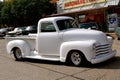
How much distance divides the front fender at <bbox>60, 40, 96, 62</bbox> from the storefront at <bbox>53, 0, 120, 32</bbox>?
56.3 feet

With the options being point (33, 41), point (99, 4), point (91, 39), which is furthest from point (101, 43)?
point (99, 4)

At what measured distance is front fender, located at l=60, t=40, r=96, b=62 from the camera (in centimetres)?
902

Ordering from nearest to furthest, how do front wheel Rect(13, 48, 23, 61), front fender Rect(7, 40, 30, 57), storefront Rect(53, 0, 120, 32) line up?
front fender Rect(7, 40, 30, 57) → front wheel Rect(13, 48, 23, 61) → storefront Rect(53, 0, 120, 32)

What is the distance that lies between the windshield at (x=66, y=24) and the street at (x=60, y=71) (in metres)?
1.48

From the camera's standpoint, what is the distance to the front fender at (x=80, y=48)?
9.02m

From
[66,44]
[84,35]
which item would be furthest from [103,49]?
[66,44]

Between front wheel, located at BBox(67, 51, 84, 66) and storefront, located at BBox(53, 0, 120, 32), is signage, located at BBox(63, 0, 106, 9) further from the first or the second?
front wheel, located at BBox(67, 51, 84, 66)

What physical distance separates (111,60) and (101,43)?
3.96ft

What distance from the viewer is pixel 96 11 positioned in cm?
2994

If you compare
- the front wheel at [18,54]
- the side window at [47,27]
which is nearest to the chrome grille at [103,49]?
the side window at [47,27]

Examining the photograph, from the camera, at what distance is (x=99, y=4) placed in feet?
94.8

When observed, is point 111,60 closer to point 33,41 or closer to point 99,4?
point 33,41

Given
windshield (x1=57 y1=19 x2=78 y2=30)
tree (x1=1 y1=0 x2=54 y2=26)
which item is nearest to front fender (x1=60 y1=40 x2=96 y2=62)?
windshield (x1=57 y1=19 x2=78 y2=30)

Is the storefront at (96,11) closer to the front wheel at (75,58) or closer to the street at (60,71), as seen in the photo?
the street at (60,71)
